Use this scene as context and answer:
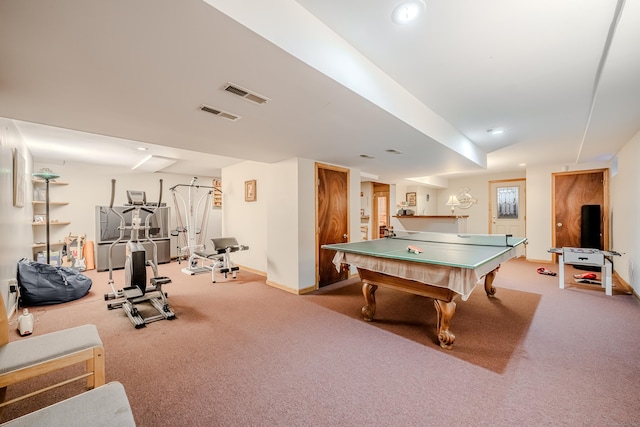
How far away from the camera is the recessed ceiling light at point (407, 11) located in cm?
154

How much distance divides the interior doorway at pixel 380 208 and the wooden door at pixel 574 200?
13.3 ft

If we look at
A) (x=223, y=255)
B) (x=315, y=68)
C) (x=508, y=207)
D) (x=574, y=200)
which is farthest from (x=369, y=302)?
(x=508, y=207)

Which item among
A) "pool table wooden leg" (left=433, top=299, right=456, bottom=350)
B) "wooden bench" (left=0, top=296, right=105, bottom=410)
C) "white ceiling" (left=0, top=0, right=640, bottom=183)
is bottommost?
"pool table wooden leg" (left=433, top=299, right=456, bottom=350)

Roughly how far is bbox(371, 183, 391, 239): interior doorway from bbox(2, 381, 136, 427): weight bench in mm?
7335

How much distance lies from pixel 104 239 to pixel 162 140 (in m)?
4.17

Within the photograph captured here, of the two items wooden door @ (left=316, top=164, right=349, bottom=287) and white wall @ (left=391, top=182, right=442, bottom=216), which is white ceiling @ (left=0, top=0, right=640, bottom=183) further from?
white wall @ (left=391, top=182, right=442, bottom=216)

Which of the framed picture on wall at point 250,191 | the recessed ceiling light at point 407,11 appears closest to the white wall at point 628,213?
the recessed ceiling light at point 407,11

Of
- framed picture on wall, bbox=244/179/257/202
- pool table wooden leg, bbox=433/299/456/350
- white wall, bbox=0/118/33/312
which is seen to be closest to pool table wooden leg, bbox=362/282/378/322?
pool table wooden leg, bbox=433/299/456/350

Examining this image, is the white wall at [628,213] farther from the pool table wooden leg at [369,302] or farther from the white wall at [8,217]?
the white wall at [8,217]

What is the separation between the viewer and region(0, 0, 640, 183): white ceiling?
1.32 m

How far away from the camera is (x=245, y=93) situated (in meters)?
2.00

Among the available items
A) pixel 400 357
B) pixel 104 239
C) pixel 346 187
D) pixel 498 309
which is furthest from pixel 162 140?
pixel 498 309

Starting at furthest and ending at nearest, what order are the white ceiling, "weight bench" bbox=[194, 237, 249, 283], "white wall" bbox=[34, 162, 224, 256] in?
"white wall" bbox=[34, 162, 224, 256], "weight bench" bbox=[194, 237, 249, 283], the white ceiling

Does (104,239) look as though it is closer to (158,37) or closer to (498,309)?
(158,37)
